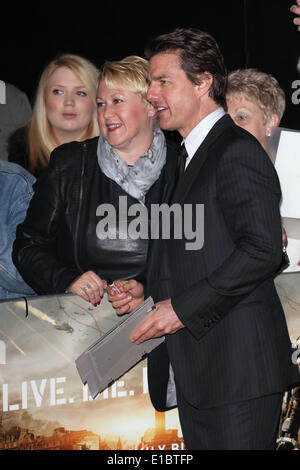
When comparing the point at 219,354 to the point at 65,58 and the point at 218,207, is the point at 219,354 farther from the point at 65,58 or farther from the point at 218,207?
the point at 65,58

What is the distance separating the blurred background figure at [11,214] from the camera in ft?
8.84

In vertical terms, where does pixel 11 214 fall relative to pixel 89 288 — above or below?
above

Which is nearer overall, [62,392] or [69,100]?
[62,392]

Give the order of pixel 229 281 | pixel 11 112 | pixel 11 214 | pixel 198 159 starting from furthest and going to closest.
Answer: pixel 11 112 → pixel 11 214 → pixel 198 159 → pixel 229 281

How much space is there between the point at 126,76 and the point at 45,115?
0.84m

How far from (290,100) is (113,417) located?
274 cm

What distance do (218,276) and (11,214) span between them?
52.7 inches

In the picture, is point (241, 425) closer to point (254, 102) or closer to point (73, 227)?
point (73, 227)

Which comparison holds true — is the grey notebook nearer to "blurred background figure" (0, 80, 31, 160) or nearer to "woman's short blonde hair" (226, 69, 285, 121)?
"woman's short blonde hair" (226, 69, 285, 121)

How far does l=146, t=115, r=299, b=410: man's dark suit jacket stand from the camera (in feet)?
5.62

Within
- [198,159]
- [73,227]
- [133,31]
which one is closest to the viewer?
[198,159]

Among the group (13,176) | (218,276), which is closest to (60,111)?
(13,176)

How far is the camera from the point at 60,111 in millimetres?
3264

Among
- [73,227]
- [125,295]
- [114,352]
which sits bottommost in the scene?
[114,352]
